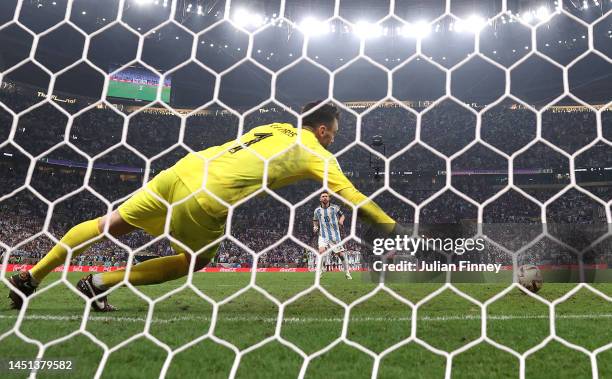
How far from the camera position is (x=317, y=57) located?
23344 mm

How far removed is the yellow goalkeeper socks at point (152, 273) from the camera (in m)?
2.88

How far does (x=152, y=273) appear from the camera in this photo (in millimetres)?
2883

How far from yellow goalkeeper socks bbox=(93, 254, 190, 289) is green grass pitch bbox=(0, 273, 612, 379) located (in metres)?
0.23

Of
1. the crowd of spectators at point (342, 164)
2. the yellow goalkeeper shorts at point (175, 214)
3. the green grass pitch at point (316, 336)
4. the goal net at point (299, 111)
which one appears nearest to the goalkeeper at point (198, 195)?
the yellow goalkeeper shorts at point (175, 214)

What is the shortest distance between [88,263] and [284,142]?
590 inches

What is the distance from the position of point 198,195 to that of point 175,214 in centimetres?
18

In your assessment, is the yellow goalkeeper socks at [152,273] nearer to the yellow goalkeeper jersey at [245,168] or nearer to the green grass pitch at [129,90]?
the yellow goalkeeper jersey at [245,168]

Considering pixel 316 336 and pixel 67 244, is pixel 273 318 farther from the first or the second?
pixel 67 244

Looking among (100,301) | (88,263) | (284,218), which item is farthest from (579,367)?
(284,218)

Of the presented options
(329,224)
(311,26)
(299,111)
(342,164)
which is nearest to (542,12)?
(299,111)

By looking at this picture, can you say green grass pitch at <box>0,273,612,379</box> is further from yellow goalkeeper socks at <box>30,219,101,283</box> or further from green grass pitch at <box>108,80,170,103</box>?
green grass pitch at <box>108,80,170,103</box>

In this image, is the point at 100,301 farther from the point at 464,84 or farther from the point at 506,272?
the point at 464,84

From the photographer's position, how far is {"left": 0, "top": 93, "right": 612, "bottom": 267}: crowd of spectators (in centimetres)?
1884

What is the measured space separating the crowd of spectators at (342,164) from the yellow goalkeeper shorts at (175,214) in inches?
552
